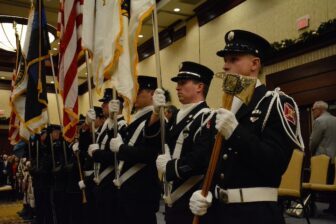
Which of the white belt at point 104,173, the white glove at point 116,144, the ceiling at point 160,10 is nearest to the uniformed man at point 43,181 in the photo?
the white belt at point 104,173

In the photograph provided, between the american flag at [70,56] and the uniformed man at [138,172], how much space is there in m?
1.16

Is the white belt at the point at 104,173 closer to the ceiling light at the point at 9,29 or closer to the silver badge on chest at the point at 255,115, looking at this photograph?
the silver badge on chest at the point at 255,115

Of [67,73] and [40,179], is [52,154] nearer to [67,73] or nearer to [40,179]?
[40,179]

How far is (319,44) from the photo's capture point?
6.33 m

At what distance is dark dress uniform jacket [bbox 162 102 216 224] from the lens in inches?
88.5

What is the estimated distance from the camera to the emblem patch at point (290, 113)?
183 centimetres

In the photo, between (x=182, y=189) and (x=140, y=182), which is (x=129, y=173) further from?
(x=182, y=189)

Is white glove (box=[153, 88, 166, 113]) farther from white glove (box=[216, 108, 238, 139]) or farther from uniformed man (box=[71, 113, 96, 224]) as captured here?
uniformed man (box=[71, 113, 96, 224])

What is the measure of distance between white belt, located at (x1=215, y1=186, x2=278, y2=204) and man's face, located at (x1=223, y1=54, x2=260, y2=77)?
21.4 inches

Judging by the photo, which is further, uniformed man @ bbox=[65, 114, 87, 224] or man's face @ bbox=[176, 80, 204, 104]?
uniformed man @ bbox=[65, 114, 87, 224]

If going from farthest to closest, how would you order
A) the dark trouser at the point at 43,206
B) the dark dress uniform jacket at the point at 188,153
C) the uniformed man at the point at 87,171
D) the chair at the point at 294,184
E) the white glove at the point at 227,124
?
the dark trouser at the point at 43,206 → the chair at the point at 294,184 → the uniformed man at the point at 87,171 → the dark dress uniform jacket at the point at 188,153 → the white glove at the point at 227,124

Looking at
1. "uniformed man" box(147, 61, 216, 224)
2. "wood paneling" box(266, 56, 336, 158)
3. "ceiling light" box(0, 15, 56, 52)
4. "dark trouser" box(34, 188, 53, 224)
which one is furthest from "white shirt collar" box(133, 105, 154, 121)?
"ceiling light" box(0, 15, 56, 52)

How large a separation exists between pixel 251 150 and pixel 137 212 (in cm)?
152

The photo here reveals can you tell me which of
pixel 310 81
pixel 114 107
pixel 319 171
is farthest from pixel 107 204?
pixel 310 81
